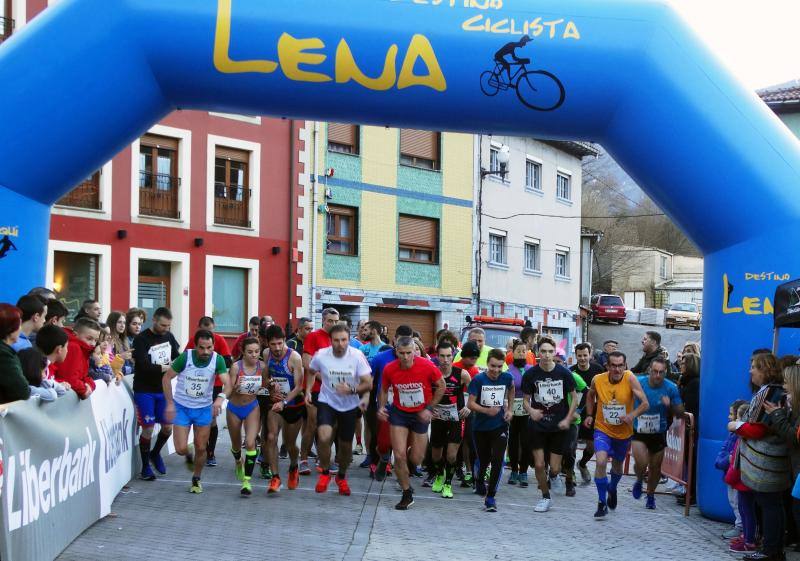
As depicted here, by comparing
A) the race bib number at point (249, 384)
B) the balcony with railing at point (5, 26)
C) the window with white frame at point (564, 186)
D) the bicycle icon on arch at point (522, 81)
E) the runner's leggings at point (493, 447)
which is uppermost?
the balcony with railing at point (5, 26)

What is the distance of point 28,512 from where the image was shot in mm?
6352

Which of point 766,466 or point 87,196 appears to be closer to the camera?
point 766,466

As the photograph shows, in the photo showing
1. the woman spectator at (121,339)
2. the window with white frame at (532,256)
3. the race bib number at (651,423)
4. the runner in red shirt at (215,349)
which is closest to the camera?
the race bib number at (651,423)

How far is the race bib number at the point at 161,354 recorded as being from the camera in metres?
11.3

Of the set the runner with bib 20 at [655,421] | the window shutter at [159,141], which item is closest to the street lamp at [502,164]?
the window shutter at [159,141]

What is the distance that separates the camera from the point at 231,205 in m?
25.7

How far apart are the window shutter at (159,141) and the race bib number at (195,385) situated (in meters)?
14.2

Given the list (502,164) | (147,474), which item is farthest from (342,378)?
(502,164)

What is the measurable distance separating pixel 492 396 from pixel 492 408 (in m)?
0.13

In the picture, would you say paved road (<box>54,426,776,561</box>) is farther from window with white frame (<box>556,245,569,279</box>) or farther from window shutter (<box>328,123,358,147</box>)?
window with white frame (<box>556,245,569,279</box>)

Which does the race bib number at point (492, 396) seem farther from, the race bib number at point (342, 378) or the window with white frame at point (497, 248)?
the window with white frame at point (497, 248)

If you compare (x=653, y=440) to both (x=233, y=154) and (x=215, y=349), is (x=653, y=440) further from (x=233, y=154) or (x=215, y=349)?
(x=233, y=154)

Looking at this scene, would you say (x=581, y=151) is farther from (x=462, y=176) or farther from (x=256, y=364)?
(x=256, y=364)

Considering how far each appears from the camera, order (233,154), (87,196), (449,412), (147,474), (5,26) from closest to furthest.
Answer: (147,474)
(449,412)
(5,26)
(87,196)
(233,154)
